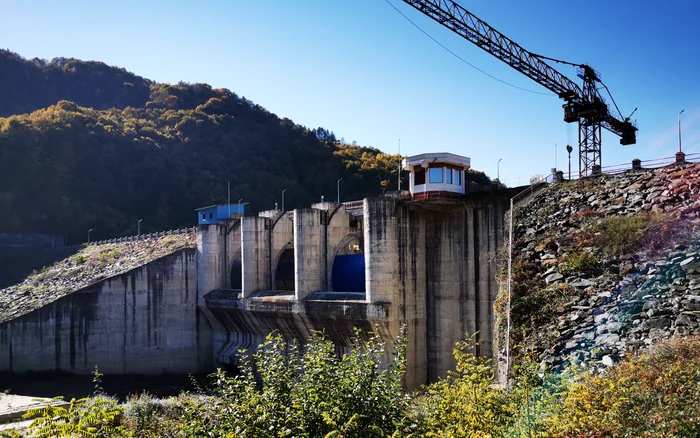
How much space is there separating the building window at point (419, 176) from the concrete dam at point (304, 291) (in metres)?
0.10

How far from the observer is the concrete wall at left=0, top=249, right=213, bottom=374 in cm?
3706

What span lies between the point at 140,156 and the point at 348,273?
2358 inches

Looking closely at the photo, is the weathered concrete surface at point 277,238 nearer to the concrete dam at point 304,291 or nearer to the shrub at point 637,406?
the concrete dam at point 304,291

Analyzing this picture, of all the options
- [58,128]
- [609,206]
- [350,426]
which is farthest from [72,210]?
[350,426]

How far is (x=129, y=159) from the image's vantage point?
8294cm

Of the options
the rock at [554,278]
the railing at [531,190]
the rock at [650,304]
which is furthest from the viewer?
the railing at [531,190]

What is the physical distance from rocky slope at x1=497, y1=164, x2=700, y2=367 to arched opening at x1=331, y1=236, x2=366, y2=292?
1113 centimetres

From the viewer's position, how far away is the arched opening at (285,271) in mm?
43156

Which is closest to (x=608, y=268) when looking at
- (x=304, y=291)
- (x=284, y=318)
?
(x=304, y=291)

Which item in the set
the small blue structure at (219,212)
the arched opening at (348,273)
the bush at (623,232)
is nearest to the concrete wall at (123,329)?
the small blue structure at (219,212)

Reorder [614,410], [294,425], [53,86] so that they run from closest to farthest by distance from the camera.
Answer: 1. [614,410]
2. [294,425]
3. [53,86]

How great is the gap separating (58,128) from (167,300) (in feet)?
151

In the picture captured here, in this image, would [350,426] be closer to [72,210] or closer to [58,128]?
[72,210]

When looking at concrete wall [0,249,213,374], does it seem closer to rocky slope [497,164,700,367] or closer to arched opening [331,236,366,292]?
arched opening [331,236,366,292]
